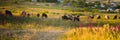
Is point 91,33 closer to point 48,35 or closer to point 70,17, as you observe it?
point 70,17

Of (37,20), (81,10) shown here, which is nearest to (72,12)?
(81,10)

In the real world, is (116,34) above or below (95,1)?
below

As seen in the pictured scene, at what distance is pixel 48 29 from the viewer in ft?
13.0

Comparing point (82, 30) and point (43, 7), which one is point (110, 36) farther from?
point (43, 7)

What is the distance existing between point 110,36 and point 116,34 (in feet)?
0.21

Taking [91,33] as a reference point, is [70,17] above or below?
above

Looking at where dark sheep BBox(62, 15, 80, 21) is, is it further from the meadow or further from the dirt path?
the dirt path

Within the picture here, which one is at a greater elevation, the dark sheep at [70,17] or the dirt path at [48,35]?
the dark sheep at [70,17]

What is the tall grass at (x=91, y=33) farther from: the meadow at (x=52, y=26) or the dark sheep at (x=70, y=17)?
the dark sheep at (x=70, y=17)

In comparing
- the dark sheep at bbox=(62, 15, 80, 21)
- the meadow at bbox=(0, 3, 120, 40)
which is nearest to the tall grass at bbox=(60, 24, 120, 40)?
the meadow at bbox=(0, 3, 120, 40)

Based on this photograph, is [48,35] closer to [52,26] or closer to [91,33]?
[52,26]

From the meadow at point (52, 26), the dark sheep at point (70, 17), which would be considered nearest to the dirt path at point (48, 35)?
the meadow at point (52, 26)

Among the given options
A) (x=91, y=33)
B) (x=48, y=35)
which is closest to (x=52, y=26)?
(x=48, y=35)

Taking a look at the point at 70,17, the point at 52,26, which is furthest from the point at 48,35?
the point at 70,17
